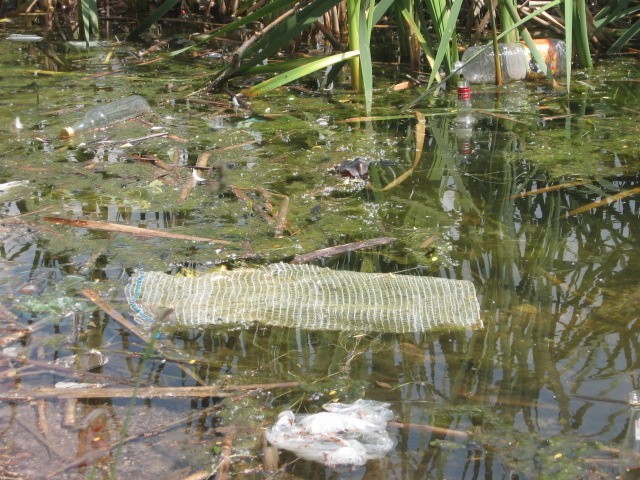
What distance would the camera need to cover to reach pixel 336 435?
1597 millimetres

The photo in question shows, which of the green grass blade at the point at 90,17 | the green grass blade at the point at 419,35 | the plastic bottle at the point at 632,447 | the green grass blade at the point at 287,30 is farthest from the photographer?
the green grass blade at the point at 90,17

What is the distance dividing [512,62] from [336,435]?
3420mm

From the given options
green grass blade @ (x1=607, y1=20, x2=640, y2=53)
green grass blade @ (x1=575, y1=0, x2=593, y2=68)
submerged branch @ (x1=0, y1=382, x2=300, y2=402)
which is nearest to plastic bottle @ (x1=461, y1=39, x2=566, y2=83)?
green grass blade @ (x1=575, y1=0, x2=593, y2=68)

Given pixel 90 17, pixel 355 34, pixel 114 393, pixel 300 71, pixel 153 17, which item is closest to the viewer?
pixel 114 393

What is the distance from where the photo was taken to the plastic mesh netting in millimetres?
2059

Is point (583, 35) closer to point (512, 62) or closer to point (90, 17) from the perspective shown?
point (512, 62)

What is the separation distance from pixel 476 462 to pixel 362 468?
21 centimetres

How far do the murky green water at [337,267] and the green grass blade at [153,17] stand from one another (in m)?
1.02

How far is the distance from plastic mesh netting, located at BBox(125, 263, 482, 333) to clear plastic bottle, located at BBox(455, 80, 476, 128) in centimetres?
173

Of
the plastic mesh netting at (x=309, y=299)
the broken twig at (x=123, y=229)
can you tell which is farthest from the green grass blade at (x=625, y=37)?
the broken twig at (x=123, y=229)

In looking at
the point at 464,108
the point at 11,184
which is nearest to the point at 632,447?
the point at 11,184

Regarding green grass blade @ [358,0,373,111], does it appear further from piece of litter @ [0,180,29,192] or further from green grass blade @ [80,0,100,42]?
green grass blade @ [80,0,100,42]

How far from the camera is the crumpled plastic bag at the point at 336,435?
155 centimetres

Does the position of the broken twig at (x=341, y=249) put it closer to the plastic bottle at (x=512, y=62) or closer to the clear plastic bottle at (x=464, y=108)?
the clear plastic bottle at (x=464, y=108)
